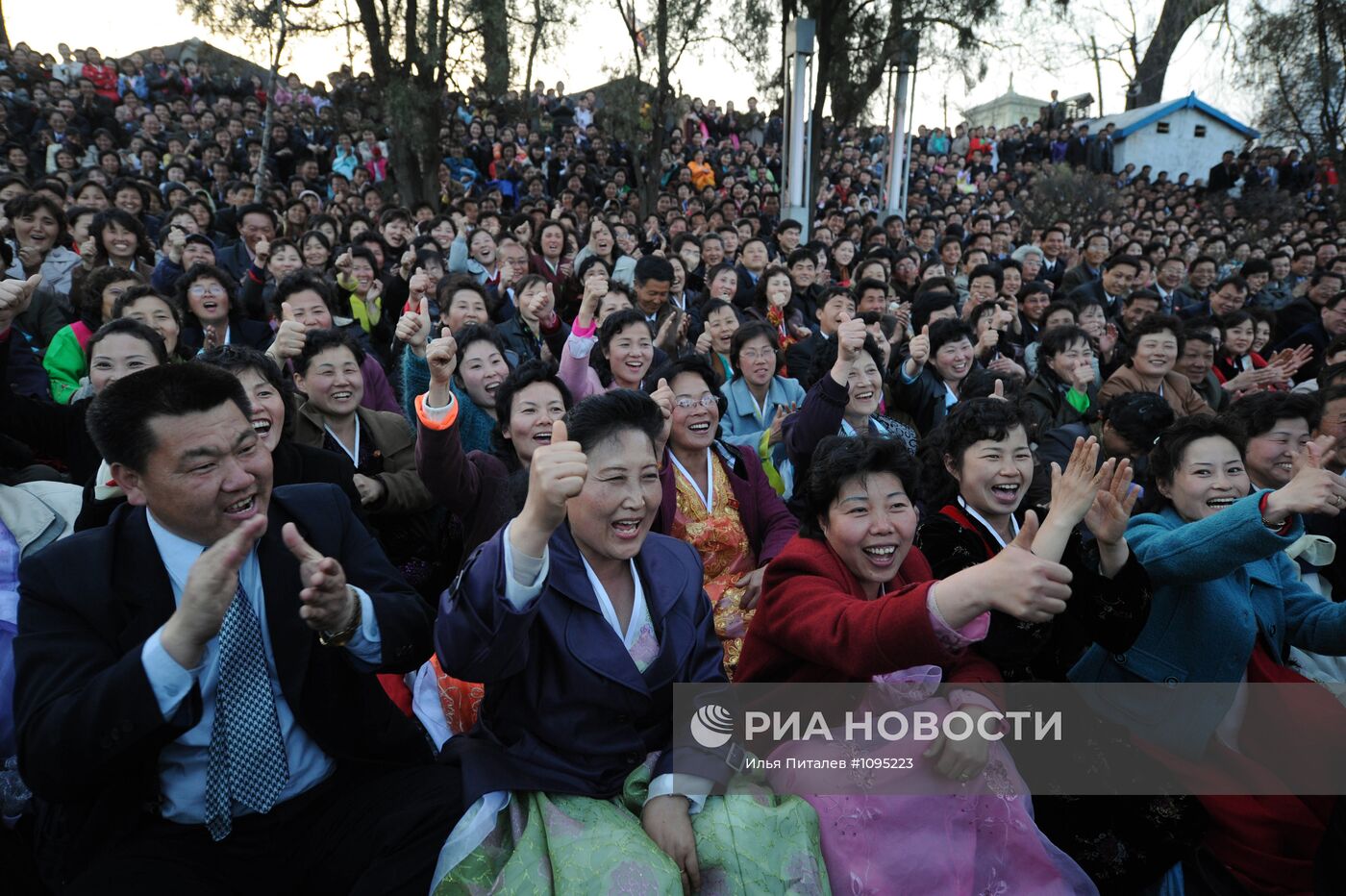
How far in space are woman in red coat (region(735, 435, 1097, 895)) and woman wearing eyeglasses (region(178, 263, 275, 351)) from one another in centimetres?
359

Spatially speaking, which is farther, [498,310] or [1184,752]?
[498,310]

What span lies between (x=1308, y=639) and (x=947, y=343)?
2.70m

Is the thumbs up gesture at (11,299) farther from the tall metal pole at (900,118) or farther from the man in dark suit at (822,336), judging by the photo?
the tall metal pole at (900,118)

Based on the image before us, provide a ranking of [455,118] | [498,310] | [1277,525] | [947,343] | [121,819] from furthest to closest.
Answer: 1. [455,118]
2. [498,310]
3. [947,343]
4. [1277,525]
5. [121,819]

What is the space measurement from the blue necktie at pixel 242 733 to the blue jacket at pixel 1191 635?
2.23 metres

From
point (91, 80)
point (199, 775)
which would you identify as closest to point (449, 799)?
point (199, 775)

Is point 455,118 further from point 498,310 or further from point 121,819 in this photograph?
point 121,819

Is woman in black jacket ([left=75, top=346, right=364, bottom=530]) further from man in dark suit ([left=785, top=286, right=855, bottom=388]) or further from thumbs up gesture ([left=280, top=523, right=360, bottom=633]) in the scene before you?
man in dark suit ([left=785, top=286, right=855, bottom=388])

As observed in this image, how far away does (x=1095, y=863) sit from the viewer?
7.93 ft

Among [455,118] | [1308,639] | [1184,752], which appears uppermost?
[455,118]

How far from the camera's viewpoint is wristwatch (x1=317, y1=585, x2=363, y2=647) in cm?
190

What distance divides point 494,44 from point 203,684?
10.1 m

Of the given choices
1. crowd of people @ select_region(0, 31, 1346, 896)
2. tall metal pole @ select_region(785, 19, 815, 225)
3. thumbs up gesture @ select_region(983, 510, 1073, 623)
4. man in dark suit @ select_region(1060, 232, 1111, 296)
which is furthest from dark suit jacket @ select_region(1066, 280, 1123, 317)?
thumbs up gesture @ select_region(983, 510, 1073, 623)

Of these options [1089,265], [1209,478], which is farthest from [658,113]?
[1209,478]
